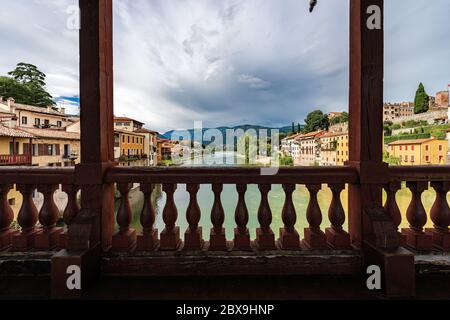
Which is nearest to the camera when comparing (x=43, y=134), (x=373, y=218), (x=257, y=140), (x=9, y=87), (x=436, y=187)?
(x=373, y=218)

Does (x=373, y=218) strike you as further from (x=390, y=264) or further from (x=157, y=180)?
(x=157, y=180)

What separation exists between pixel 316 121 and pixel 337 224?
3.59 feet

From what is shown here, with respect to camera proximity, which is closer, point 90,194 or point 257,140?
point 90,194

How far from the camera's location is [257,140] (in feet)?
7.27

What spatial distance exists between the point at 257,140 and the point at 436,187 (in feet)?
5.28

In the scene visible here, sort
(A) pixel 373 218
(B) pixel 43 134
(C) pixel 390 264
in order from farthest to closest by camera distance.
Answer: (B) pixel 43 134, (A) pixel 373 218, (C) pixel 390 264

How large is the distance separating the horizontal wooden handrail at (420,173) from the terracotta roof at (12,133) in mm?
14327

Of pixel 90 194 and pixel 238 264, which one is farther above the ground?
pixel 90 194

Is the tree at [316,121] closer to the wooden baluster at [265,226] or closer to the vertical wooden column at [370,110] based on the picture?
the vertical wooden column at [370,110]

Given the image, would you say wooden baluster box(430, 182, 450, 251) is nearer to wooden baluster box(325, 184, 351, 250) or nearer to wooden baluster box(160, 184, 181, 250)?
wooden baluster box(325, 184, 351, 250)

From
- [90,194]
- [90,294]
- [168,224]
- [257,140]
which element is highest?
[257,140]

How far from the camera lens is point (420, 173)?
6.18 feet

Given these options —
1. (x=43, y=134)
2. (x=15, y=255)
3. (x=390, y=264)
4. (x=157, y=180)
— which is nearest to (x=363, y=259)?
(x=390, y=264)

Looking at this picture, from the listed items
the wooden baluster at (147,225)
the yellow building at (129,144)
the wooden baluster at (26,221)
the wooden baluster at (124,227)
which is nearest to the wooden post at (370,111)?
the wooden baluster at (147,225)
